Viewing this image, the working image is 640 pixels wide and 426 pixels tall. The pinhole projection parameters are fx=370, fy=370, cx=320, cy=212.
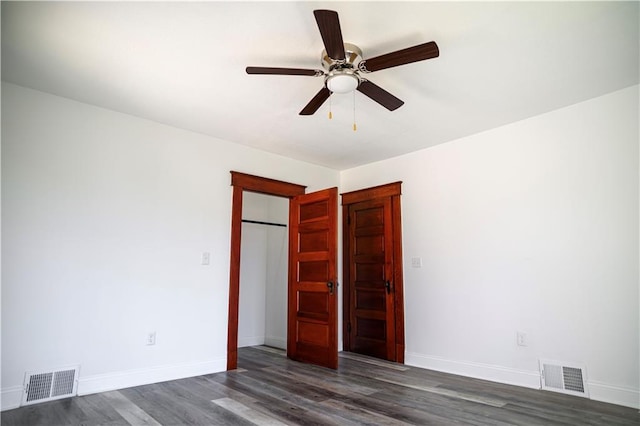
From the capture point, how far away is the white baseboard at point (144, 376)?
3.14 metres

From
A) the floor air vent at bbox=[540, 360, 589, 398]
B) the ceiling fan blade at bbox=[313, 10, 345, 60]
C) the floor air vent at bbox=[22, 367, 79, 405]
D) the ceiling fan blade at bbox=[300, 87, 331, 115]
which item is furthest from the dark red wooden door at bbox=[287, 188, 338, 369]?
the floor air vent at bbox=[22, 367, 79, 405]

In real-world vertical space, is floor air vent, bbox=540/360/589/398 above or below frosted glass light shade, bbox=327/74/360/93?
below

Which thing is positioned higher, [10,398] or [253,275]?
[253,275]

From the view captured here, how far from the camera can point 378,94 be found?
2641mm

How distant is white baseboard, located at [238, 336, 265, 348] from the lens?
530cm

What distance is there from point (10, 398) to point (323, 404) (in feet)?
7.73

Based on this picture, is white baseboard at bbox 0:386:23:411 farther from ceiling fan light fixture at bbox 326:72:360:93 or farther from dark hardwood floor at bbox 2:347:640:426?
ceiling fan light fixture at bbox 326:72:360:93

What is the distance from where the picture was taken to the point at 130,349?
134 inches

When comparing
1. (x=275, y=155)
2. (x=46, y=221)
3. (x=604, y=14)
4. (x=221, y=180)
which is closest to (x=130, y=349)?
(x=46, y=221)

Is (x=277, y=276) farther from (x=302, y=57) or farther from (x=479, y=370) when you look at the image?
(x=302, y=57)

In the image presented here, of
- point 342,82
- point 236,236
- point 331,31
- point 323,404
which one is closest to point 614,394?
point 323,404

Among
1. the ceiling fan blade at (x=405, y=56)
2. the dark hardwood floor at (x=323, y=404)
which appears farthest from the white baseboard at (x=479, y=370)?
the ceiling fan blade at (x=405, y=56)

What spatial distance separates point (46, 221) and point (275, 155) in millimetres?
2529

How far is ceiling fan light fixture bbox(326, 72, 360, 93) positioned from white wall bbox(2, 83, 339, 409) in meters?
2.10
